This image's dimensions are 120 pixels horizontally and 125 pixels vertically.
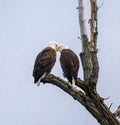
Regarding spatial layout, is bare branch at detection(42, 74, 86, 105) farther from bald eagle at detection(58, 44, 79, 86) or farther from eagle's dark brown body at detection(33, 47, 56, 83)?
eagle's dark brown body at detection(33, 47, 56, 83)

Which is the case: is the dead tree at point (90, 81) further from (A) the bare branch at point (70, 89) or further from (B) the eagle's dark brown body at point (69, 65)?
(B) the eagle's dark brown body at point (69, 65)

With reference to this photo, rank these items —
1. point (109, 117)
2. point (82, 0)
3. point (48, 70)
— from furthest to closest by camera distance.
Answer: point (48, 70) → point (82, 0) → point (109, 117)

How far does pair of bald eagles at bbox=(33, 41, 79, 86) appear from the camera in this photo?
9955 mm

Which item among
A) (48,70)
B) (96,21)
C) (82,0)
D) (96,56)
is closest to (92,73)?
(96,56)

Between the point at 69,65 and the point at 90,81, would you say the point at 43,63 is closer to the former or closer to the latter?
the point at 69,65

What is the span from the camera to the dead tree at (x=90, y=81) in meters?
7.71

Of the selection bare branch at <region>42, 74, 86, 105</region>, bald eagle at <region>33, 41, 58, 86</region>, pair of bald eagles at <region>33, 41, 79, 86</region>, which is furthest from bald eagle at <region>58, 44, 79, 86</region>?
bare branch at <region>42, 74, 86, 105</region>

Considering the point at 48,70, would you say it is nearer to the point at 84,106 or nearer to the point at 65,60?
the point at 65,60

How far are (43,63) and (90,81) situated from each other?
10.6ft

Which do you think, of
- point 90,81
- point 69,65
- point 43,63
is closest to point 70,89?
point 90,81

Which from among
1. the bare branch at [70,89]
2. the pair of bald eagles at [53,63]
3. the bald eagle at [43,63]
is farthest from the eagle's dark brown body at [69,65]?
the bare branch at [70,89]

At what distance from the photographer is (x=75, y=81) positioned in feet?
28.1

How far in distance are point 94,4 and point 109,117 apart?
2.04m

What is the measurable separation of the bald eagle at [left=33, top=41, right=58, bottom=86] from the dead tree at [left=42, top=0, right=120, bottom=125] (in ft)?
6.03
